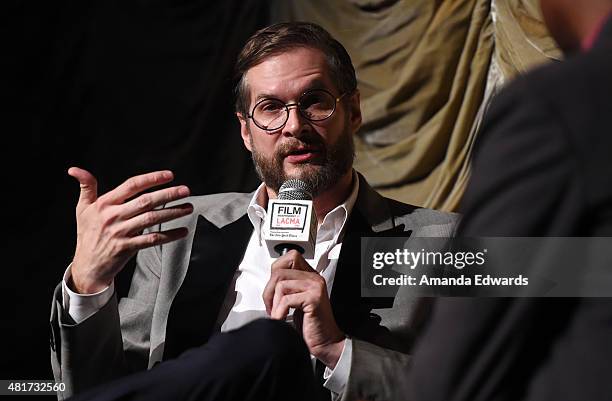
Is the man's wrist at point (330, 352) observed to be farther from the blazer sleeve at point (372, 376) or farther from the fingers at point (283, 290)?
the fingers at point (283, 290)

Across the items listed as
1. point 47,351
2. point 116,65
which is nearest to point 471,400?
point 47,351

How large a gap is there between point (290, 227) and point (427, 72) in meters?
1.53

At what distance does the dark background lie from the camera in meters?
3.22

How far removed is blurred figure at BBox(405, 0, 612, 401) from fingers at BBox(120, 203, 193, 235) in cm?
94

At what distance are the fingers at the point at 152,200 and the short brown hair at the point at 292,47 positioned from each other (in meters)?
0.58

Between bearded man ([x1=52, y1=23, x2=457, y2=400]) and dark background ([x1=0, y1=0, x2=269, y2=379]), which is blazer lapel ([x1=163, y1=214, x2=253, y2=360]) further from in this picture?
dark background ([x1=0, y1=0, x2=269, y2=379])

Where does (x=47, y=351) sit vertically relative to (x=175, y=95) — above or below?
below

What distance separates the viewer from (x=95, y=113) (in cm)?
336

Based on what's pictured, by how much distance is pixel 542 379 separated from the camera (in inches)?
41.1

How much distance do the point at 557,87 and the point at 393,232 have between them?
1.37m

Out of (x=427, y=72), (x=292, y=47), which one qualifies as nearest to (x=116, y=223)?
(x=292, y=47)

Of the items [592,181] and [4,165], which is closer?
[592,181]

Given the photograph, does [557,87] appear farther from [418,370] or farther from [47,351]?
[47,351]

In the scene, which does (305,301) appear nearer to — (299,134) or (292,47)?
(299,134)
